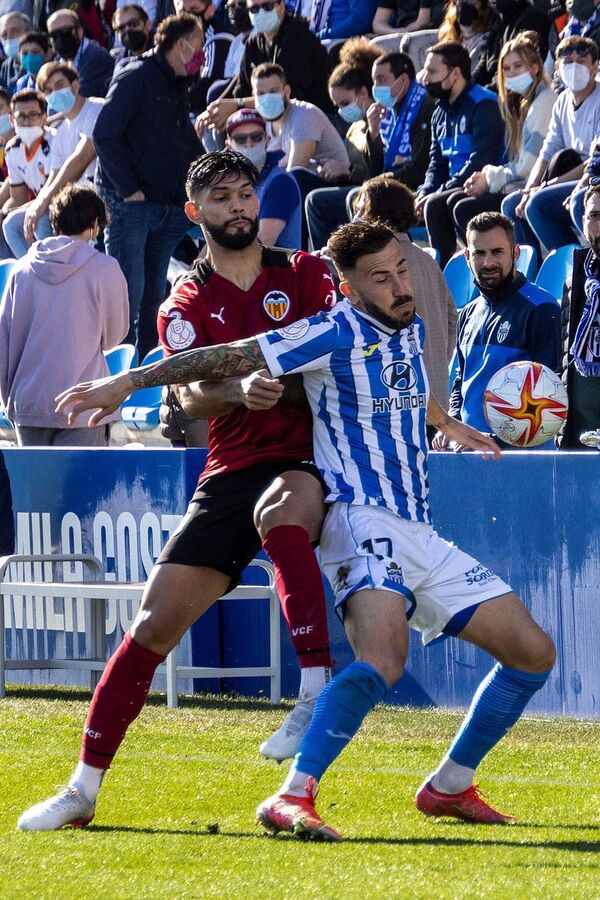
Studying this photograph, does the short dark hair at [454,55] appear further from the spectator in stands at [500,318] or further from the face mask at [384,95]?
the spectator in stands at [500,318]

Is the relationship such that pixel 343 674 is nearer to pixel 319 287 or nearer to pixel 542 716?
pixel 319 287

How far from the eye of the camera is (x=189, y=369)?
4.63 m

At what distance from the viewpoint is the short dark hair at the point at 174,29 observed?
10.6 m

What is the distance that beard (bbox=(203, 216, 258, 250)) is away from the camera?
496cm

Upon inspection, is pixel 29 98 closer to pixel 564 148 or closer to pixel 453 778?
pixel 564 148

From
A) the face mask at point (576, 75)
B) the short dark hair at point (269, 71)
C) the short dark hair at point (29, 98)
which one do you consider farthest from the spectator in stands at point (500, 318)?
the short dark hair at point (29, 98)

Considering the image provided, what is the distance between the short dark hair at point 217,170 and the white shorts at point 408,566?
3.74ft

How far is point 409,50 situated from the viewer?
1260cm

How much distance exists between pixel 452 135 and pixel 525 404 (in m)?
3.84

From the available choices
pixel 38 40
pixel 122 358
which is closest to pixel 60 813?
pixel 122 358

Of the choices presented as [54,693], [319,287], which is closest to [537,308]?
[319,287]

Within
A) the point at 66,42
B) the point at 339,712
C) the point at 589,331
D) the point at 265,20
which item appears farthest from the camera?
the point at 66,42

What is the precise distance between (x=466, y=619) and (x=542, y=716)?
2.25 meters

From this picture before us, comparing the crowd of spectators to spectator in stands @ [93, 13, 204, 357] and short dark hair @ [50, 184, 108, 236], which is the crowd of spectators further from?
short dark hair @ [50, 184, 108, 236]
